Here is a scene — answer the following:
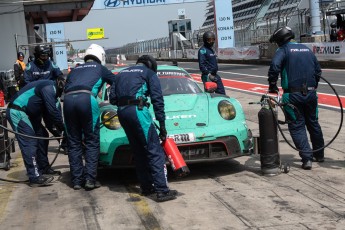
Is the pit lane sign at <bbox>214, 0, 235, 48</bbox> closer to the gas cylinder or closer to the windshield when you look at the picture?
the windshield

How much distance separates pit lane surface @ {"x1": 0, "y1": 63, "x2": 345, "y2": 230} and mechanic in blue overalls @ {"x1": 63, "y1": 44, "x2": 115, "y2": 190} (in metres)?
0.24

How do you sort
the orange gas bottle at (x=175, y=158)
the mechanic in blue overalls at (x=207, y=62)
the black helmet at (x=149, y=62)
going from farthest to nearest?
1. the mechanic in blue overalls at (x=207, y=62)
2. the black helmet at (x=149, y=62)
3. the orange gas bottle at (x=175, y=158)

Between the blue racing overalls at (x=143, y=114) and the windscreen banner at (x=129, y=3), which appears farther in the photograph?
the windscreen banner at (x=129, y=3)

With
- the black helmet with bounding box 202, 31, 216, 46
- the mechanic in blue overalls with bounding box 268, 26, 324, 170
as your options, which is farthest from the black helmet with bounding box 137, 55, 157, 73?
the black helmet with bounding box 202, 31, 216, 46

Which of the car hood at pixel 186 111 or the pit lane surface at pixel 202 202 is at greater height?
the car hood at pixel 186 111

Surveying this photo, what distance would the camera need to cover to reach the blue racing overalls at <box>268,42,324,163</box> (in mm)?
6359

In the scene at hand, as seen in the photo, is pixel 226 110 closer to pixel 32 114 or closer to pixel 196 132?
pixel 196 132

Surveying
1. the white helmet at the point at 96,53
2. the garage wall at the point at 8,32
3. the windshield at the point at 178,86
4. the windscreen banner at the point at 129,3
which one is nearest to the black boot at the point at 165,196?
the white helmet at the point at 96,53

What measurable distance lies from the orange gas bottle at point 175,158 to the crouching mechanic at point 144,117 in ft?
0.33

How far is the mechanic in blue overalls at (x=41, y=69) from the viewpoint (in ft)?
25.1

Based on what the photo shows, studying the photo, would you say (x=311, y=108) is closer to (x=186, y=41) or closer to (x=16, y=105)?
(x=16, y=105)

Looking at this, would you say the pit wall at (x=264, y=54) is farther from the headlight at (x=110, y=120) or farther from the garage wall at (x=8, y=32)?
the headlight at (x=110, y=120)

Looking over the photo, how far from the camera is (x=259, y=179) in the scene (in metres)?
5.94

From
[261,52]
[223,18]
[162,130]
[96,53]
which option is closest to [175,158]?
[162,130]
